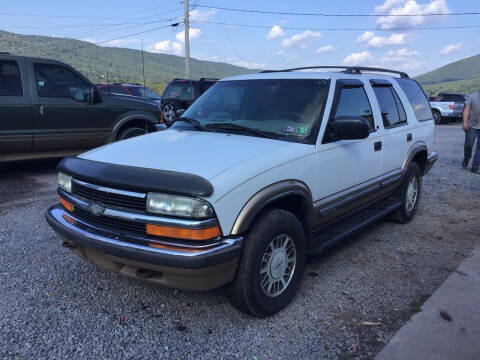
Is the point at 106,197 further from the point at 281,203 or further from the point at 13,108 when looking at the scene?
the point at 13,108

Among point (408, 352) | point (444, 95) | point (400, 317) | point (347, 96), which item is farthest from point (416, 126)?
point (444, 95)

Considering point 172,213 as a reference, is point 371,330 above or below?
below

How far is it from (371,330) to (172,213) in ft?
5.42

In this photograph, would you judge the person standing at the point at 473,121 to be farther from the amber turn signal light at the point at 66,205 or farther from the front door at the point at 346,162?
the amber turn signal light at the point at 66,205

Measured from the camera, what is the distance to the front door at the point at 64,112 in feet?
22.0

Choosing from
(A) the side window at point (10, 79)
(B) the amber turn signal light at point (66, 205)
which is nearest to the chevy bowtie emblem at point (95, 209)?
(B) the amber turn signal light at point (66, 205)

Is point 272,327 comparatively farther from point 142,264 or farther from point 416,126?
point 416,126

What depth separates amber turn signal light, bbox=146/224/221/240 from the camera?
243cm

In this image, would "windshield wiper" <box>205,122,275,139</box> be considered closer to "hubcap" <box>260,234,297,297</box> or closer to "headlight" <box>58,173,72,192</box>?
"hubcap" <box>260,234,297,297</box>

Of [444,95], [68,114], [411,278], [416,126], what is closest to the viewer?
[411,278]

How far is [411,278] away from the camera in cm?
374

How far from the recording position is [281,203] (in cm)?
315

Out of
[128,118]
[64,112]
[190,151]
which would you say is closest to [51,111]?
[64,112]

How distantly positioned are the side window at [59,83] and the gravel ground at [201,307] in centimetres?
286
